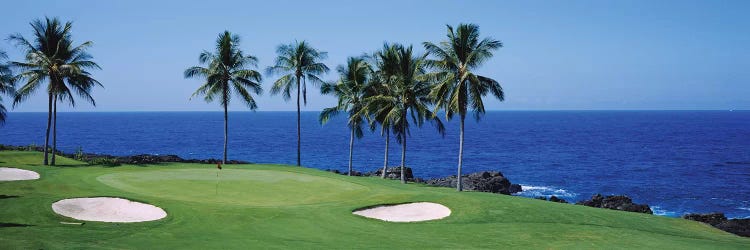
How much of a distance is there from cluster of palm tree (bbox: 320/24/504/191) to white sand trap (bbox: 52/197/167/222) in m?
19.1

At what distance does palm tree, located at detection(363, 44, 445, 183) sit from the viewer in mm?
39281

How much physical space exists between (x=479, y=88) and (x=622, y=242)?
15950mm

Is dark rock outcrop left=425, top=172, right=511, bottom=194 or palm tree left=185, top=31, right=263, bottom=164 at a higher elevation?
palm tree left=185, top=31, right=263, bottom=164

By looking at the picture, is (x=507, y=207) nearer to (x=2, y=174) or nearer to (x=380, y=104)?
(x=380, y=104)

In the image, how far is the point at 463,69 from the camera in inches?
1352

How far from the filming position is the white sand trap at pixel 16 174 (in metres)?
31.6

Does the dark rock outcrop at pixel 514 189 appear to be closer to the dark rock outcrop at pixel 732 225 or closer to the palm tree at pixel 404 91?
the palm tree at pixel 404 91

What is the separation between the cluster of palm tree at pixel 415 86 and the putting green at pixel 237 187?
327 inches

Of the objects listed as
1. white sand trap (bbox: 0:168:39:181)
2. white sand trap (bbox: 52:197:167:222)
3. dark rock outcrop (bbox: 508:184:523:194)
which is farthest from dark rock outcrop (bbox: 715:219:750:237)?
white sand trap (bbox: 0:168:39:181)

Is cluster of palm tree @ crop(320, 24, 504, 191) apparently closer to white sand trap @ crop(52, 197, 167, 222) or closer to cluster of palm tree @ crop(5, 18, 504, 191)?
cluster of palm tree @ crop(5, 18, 504, 191)

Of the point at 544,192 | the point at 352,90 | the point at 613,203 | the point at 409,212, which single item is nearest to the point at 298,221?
the point at 409,212

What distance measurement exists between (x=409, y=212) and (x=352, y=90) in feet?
70.4

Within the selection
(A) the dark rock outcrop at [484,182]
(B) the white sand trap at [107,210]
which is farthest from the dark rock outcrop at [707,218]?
(B) the white sand trap at [107,210]

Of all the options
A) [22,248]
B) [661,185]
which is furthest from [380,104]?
[661,185]
